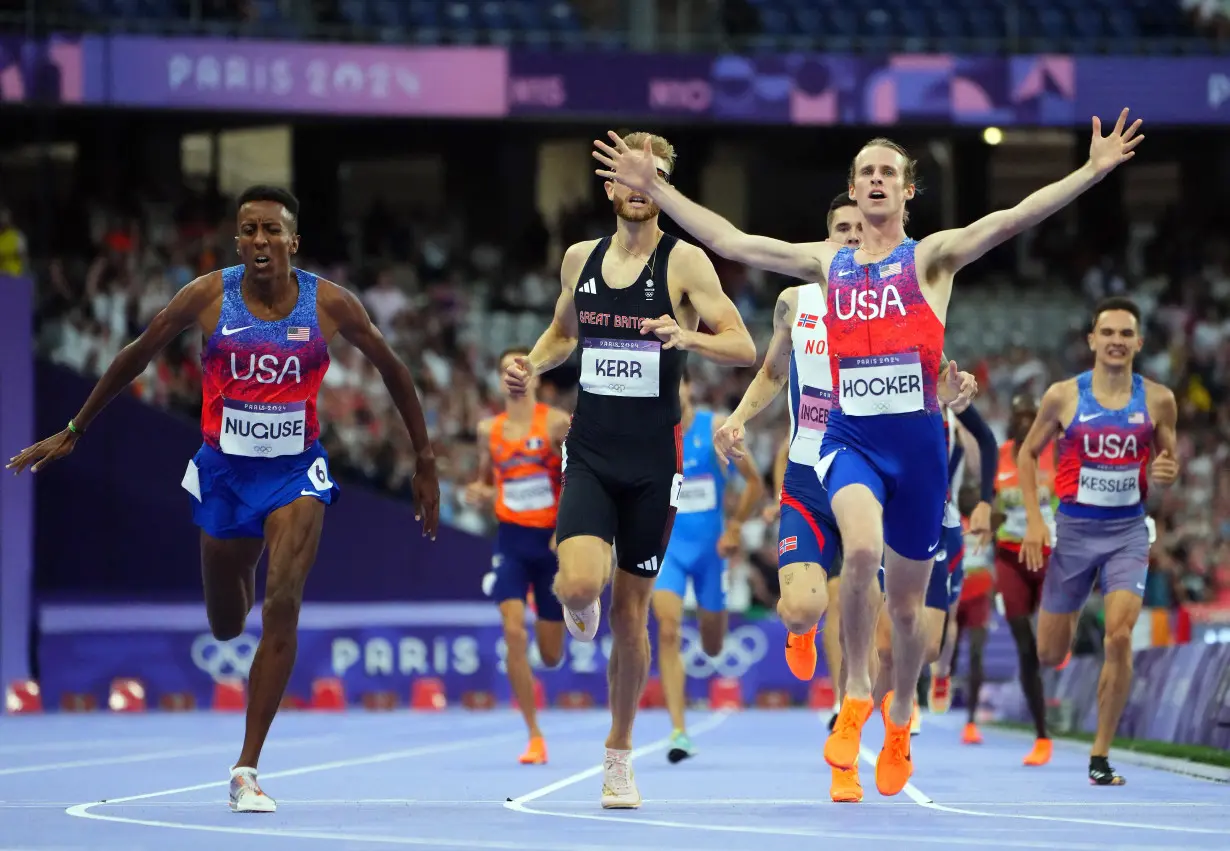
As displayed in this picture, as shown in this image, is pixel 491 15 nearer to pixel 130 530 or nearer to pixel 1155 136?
pixel 130 530

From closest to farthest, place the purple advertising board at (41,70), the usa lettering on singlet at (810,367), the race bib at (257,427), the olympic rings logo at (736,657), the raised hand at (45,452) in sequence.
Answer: the raised hand at (45,452) → the race bib at (257,427) → the usa lettering on singlet at (810,367) → the olympic rings logo at (736,657) → the purple advertising board at (41,70)

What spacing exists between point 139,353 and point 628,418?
6.76ft

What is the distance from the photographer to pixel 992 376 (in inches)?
1024

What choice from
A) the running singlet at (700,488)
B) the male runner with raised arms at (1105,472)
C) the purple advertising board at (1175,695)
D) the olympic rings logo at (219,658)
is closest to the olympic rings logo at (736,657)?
the olympic rings logo at (219,658)

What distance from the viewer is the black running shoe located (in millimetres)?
10078

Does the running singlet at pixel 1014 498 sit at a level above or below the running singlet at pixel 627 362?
below

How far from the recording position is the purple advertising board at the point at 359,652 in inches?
771

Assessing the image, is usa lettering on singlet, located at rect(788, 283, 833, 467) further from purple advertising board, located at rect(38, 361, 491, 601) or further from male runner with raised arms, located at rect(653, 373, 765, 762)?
purple advertising board, located at rect(38, 361, 491, 601)

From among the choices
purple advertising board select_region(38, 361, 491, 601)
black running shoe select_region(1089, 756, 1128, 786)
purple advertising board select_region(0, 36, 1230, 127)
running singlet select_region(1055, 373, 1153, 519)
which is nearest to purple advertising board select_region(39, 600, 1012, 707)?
purple advertising board select_region(38, 361, 491, 601)

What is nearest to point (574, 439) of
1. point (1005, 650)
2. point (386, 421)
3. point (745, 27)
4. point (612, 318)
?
point (612, 318)

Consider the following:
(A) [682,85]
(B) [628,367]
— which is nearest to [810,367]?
(B) [628,367]

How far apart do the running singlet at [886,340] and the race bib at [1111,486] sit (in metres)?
3.45

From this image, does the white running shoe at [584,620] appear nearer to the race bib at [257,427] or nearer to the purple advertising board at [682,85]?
the race bib at [257,427]

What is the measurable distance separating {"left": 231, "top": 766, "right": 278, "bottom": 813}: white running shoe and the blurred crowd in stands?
1324cm
